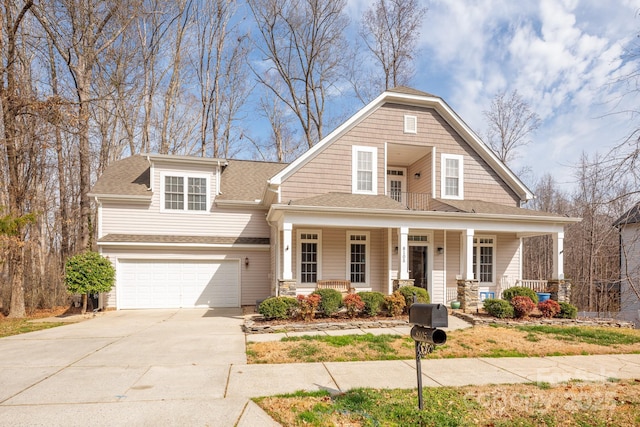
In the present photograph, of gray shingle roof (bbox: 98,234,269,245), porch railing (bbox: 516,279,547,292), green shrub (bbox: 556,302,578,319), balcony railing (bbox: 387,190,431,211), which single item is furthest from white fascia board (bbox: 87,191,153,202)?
green shrub (bbox: 556,302,578,319)

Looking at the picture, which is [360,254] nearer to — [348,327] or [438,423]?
[348,327]

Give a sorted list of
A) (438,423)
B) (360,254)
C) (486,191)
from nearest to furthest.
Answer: (438,423) → (360,254) → (486,191)

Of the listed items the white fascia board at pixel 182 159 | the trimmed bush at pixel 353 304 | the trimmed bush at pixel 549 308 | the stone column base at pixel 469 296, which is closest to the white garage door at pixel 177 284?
the white fascia board at pixel 182 159

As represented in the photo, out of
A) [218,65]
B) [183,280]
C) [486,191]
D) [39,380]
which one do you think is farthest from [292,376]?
[218,65]

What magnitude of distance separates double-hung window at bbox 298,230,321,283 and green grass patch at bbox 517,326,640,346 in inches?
254

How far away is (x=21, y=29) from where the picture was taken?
642 inches

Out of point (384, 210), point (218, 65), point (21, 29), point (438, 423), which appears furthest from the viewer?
point (218, 65)

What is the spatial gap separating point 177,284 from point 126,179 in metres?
4.86

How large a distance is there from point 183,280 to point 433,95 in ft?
39.2

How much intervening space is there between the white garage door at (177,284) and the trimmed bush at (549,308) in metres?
10.5

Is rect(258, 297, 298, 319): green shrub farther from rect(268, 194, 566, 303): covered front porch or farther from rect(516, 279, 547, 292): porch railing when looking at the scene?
rect(516, 279, 547, 292): porch railing

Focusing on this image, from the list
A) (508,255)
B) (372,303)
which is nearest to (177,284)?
(372,303)

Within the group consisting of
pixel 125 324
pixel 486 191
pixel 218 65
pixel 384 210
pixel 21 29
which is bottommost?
pixel 125 324

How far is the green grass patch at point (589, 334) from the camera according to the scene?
811 centimetres
